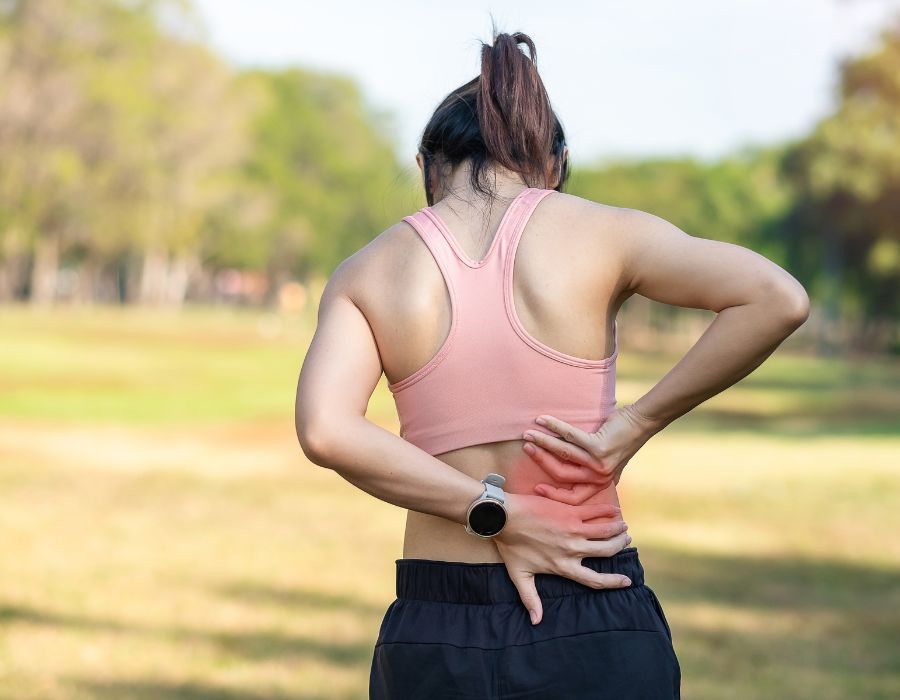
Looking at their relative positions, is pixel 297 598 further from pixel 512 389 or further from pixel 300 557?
pixel 512 389

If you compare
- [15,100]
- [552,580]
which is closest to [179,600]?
[552,580]

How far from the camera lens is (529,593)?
2482 millimetres

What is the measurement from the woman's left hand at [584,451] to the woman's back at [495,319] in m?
0.03

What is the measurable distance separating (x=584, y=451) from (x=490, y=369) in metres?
0.26

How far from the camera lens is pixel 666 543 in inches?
436

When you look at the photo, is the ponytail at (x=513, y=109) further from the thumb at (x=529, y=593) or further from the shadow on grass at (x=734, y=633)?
the shadow on grass at (x=734, y=633)

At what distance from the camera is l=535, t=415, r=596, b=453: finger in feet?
8.19

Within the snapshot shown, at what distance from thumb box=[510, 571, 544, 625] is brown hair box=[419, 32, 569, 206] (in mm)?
788

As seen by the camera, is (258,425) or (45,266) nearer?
(258,425)

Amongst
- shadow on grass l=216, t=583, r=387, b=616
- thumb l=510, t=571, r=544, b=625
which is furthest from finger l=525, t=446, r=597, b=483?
shadow on grass l=216, t=583, r=387, b=616

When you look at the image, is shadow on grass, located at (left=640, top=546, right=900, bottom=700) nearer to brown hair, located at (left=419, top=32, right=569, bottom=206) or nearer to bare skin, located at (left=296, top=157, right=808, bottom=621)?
bare skin, located at (left=296, top=157, right=808, bottom=621)

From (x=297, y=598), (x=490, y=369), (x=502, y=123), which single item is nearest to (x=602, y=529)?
(x=490, y=369)

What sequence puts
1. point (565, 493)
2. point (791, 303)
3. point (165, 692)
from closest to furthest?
point (791, 303) < point (565, 493) < point (165, 692)

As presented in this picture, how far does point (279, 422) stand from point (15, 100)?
100 feet
